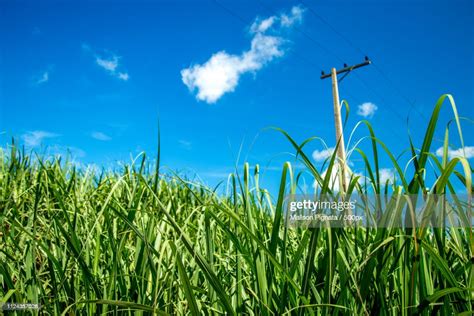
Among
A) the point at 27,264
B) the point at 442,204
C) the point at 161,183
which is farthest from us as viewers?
the point at 161,183

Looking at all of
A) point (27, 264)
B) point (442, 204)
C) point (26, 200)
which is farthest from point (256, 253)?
point (26, 200)

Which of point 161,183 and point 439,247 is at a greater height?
point 161,183

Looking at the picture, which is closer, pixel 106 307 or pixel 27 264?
pixel 106 307

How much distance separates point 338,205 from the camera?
1.12 metres

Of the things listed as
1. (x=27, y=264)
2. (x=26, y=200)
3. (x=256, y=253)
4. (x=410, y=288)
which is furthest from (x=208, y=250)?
(x=26, y=200)

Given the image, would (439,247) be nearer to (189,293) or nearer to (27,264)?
(189,293)

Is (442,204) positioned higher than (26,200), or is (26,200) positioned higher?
(26,200)

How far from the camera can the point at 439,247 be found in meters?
1.07

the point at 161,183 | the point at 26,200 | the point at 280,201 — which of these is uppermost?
the point at 161,183

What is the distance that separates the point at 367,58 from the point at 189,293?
403 inches

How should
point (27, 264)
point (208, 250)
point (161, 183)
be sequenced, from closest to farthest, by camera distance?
point (208, 250)
point (27, 264)
point (161, 183)

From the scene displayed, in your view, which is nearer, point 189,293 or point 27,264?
point 189,293

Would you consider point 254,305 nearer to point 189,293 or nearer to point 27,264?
point 189,293

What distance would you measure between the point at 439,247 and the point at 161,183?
2.51 meters
